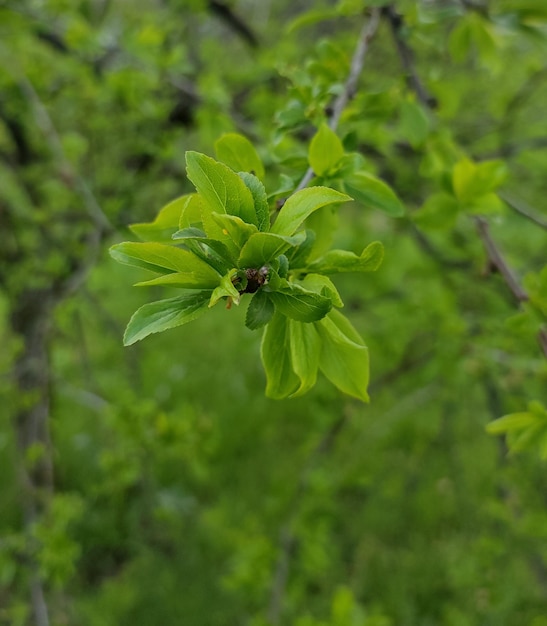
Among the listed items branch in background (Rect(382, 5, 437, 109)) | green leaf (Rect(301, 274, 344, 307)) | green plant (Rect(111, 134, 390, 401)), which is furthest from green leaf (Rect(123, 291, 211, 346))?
branch in background (Rect(382, 5, 437, 109))

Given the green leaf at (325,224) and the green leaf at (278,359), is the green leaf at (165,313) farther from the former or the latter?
the green leaf at (325,224)

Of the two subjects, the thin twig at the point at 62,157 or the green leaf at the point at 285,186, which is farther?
the thin twig at the point at 62,157

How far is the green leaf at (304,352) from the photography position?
0.59m

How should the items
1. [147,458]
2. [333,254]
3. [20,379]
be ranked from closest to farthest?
[333,254] < [147,458] < [20,379]

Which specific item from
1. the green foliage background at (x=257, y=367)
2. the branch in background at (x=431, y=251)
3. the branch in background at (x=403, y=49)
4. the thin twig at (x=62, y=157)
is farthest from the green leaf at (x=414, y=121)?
the thin twig at (x=62, y=157)

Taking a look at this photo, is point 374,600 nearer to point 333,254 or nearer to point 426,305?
point 426,305

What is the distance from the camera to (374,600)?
3.01 metres

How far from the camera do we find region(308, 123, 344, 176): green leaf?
67cm

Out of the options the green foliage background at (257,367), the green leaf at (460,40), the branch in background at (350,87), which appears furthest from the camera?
the green foliage background at (257,367)

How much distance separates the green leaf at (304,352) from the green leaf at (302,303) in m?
0.07

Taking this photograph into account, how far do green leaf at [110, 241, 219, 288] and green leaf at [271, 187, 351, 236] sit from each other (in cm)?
8

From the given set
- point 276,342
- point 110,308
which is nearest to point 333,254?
point 276,342

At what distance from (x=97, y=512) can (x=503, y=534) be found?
2.24 m

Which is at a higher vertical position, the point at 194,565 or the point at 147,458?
the point at 147,458
